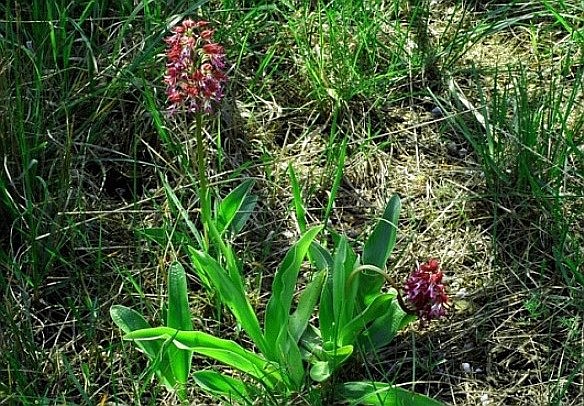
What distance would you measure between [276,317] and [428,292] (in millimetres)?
297

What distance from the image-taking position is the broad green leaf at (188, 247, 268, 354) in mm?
1849

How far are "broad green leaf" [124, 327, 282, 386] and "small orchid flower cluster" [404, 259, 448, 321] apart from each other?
1.00 ft

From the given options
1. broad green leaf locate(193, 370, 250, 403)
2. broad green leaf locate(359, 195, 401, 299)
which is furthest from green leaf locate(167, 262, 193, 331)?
broad green leaf locate(359, 195, 401, 299)

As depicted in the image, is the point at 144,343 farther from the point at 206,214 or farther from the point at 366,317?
the point at 366,317

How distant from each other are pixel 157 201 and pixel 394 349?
26.9 inches

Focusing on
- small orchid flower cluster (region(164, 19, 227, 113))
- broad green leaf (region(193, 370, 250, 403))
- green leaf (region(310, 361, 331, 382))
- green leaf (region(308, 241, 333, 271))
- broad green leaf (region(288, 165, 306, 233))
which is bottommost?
broad green leaf (region(193, 370, 250, 403))

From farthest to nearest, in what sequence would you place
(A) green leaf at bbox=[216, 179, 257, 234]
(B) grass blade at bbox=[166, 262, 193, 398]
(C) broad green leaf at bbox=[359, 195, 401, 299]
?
(A) green leaf at bbox=[216, 179, 257, 234], (C) broad green leaf at bbox=[359, 195, 401, 299], (B) grass blade at bbox=[166, 262, 193, 398]

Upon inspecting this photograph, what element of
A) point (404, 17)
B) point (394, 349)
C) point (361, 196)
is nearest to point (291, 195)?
point (361, 196)

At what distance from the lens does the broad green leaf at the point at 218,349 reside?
1.78 meters

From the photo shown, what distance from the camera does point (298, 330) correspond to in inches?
75.2

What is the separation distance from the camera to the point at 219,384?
72.8 inches

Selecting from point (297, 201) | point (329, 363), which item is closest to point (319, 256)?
point (297, 201)

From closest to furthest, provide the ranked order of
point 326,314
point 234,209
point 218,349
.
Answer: point 218,349 → point 326,314 → point 234,209

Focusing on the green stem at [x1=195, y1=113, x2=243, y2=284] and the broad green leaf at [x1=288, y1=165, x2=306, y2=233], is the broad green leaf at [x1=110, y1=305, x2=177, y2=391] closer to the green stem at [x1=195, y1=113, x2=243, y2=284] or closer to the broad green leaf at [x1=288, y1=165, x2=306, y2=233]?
the green stem at [x1=195, y1=113, x2=243, y2=284]
